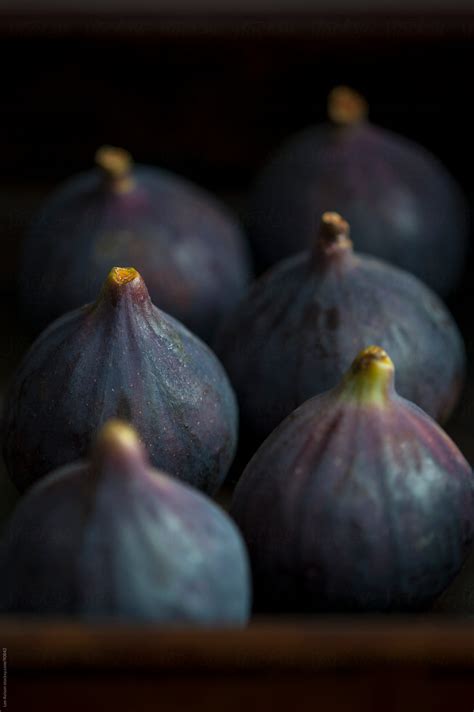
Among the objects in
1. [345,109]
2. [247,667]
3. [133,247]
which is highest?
[345,109]

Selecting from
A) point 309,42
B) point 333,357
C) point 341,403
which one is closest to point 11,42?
point 309,42

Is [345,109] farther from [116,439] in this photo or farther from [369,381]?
[116,439]

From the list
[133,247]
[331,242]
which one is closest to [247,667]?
[331,242]

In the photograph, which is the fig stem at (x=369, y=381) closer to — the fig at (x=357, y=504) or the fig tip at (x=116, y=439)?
the fig at (x=357, y=504)

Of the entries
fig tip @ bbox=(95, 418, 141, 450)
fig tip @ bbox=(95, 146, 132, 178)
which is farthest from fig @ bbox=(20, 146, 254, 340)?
fig tip @ bbox=(95, 418, 141, 450)

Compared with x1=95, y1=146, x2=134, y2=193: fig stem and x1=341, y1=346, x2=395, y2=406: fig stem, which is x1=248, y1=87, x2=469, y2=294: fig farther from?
x1=341, y1=346, x2=395, y2=406: fig stem

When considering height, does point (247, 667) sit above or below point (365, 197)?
below

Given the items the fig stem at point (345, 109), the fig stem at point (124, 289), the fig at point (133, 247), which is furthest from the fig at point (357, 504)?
the fig stem at point (345, 109)
